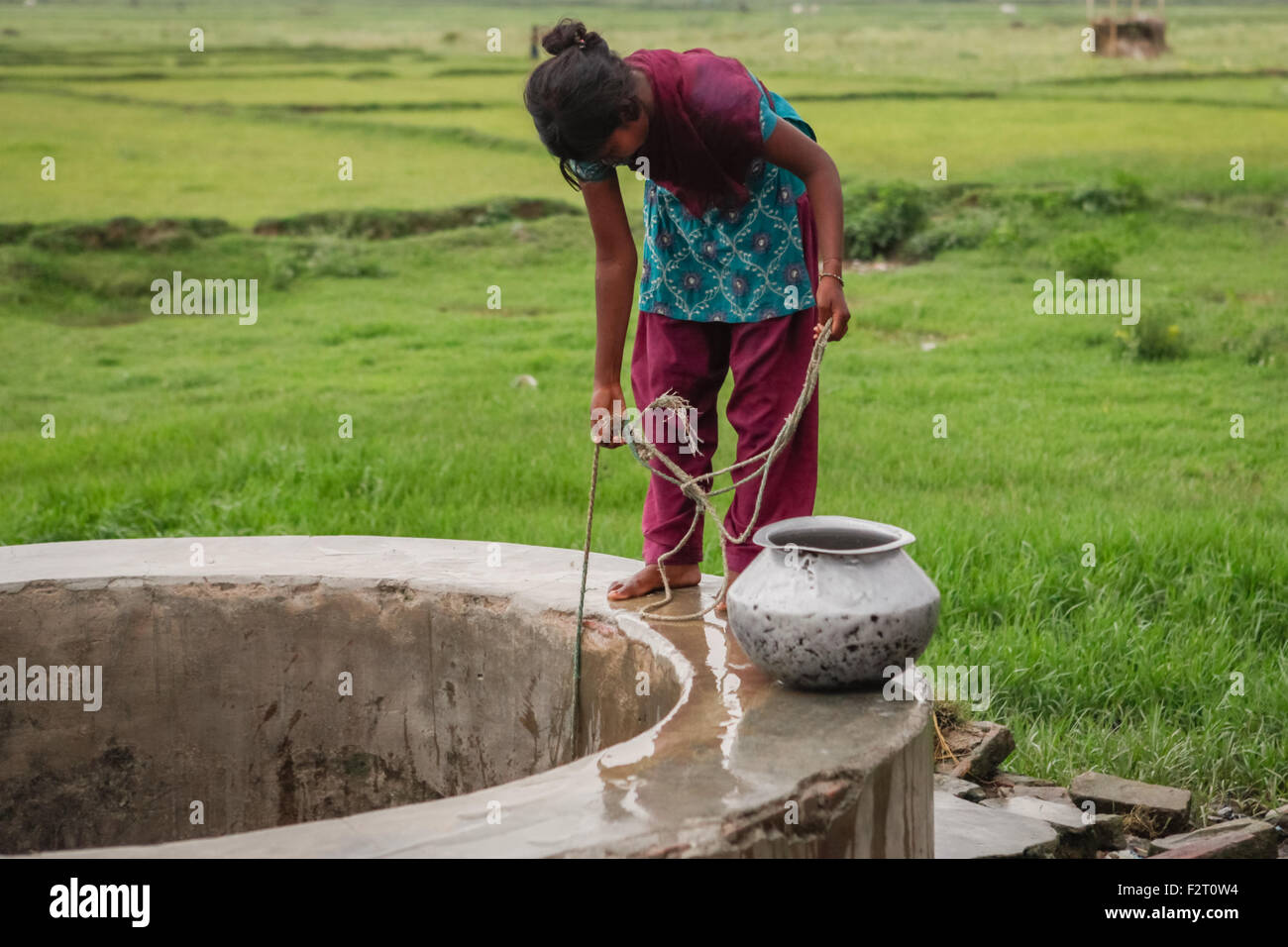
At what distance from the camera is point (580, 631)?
3.18 metres

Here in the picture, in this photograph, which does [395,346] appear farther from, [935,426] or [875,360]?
[935,426]

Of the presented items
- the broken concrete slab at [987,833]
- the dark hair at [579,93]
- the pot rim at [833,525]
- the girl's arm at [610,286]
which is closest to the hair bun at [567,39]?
the dark hair at [579,93]

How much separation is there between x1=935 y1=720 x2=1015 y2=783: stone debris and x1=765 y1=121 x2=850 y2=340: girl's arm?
1241 millimetres

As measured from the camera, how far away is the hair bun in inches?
110

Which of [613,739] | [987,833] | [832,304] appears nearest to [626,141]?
[832,304]

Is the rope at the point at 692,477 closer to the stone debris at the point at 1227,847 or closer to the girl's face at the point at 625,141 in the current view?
the girl's face at the point at 625,141

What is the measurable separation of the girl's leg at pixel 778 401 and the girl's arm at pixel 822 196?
205 millimetres

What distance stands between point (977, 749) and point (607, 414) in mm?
1349

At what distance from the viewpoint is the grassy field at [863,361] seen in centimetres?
436

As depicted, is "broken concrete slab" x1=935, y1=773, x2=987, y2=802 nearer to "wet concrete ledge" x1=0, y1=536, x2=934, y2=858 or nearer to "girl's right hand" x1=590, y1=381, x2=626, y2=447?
"wet concrete ledge" x1=0, y1=536, x2=934, y2=858

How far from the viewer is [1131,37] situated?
2122 cm
